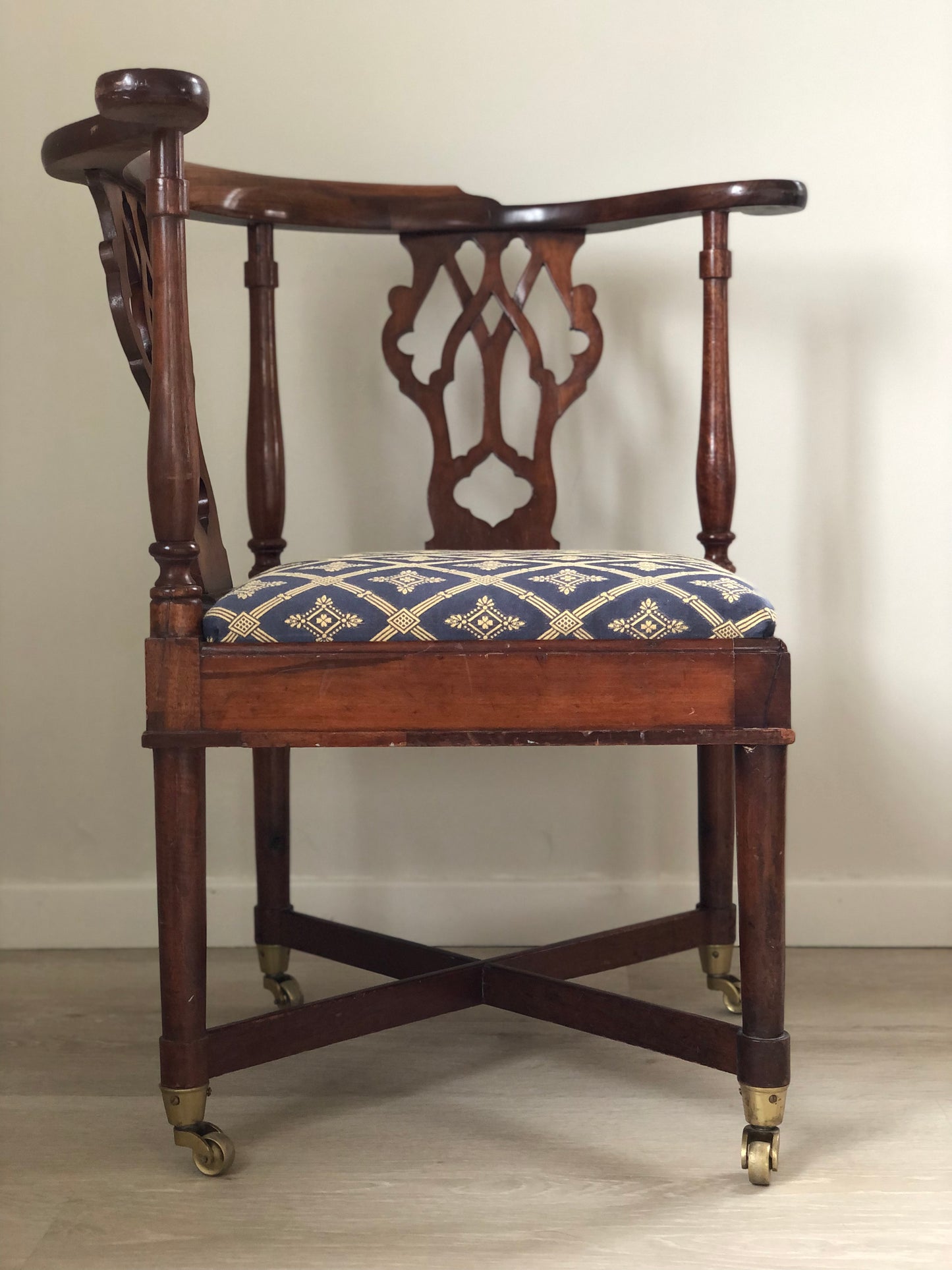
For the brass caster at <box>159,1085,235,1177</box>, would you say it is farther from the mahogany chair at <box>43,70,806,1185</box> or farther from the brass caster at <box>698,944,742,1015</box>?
the brass caster at <box>698,944,742,1015</box>

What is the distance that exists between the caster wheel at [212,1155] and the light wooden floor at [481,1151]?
0.05 ft

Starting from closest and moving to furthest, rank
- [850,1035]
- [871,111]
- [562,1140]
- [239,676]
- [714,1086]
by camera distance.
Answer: [239,676], [562,1140], [714,1086], [850,1035], [871,111]

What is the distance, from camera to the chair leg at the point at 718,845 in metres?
1.45

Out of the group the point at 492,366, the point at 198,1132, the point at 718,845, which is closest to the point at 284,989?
the point at 198,1132

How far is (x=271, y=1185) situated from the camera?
41.2 inches

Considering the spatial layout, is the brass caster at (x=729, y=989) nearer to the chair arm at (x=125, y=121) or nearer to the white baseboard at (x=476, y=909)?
the white baseboard at (x=476, y=909)

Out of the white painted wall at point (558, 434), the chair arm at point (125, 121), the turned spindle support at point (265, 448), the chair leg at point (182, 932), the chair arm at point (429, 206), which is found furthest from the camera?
the white painted wall at point (558, 434)

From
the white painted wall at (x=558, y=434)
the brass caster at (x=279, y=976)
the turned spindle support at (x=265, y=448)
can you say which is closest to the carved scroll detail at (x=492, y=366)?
the turned spindle support at (x=265, y=448)

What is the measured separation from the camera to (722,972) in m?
1.49

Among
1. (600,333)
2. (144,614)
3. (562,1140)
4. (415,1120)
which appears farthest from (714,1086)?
(144,614)

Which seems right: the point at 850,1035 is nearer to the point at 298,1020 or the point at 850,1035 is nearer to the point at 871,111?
the point at 298,1020

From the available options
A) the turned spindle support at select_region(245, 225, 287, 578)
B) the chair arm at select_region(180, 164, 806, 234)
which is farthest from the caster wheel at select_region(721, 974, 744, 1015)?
the chair arm at select_region(180, 164, 806, 234)

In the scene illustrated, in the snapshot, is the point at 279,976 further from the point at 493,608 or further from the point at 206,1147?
the point at 493,608

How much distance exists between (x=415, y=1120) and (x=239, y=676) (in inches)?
A: 18.3
